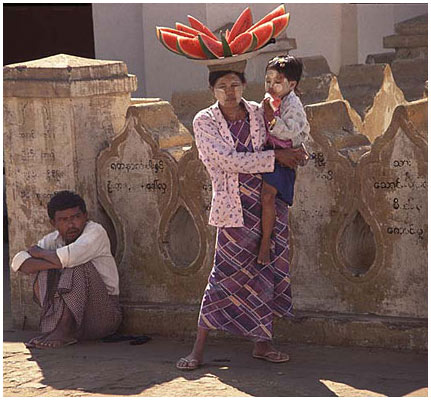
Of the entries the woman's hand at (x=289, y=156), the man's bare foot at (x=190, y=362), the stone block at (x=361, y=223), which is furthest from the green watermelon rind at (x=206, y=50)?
the man's bare foot at (x=190, y=362)

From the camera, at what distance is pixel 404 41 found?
424 inches

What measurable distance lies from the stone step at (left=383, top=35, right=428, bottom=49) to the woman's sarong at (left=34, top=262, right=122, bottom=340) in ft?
16.4

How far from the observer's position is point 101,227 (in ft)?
21.9

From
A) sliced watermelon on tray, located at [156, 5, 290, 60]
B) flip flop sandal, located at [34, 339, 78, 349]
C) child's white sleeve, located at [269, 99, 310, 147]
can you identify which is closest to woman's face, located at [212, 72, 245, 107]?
sliced watermelon on tray, located at [156, 5, 290, 60]

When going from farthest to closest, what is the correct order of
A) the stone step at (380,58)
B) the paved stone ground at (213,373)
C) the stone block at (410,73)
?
the stone step at (380,58) < the stone block at (410,73) < the paved stone ground at (213,373)

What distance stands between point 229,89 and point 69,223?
4.58 ft

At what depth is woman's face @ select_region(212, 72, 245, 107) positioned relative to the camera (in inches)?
227

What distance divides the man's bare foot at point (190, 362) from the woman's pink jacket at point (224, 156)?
685mm

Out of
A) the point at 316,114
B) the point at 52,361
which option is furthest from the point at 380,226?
the point at 52,361

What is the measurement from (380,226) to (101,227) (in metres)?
1.59

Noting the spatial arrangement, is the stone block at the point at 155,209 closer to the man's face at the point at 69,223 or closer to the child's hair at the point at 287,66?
the man's face at the point at 69,223

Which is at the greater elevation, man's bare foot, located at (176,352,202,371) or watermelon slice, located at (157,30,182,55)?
watermelon slice, located at (157,30,182,55)

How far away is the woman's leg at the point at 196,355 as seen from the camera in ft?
19.6

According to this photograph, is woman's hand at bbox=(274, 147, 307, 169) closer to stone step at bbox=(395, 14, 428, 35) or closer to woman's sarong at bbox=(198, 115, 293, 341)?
woman's sarong at bbox=(198, 115, 293, 341)
